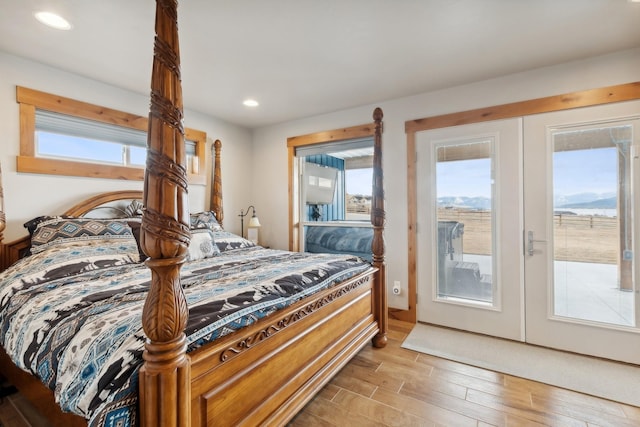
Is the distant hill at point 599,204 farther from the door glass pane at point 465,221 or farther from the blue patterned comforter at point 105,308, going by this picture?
the blue patterned comforter at point 105,308

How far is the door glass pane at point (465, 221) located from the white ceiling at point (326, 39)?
0.72 metres

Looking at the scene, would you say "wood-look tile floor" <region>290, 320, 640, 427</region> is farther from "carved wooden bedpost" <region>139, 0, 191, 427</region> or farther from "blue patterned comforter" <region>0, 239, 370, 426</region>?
"carved wooden bedpost" <region>139, 0, 191, 427</region>

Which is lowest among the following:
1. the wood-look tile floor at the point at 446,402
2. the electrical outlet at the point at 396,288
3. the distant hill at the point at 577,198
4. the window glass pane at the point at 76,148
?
the wood-look tile floor at the point at 446,402

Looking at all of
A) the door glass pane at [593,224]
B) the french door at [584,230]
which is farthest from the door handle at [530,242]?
the door glass pane at [593,224]

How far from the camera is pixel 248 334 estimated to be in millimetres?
1236

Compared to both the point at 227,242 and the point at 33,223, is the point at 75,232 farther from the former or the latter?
the point at 227,242

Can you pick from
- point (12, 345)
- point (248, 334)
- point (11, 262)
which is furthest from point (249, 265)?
point (11, 262)

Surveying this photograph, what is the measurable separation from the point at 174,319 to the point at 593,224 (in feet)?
10.1

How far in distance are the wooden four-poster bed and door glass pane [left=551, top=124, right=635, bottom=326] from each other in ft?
5.48

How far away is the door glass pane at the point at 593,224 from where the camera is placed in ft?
7.52

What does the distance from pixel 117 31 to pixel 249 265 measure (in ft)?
5.99

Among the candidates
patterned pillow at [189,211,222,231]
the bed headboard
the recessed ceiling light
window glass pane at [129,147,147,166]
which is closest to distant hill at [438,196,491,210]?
patterned pillow at [189,211,222,231]

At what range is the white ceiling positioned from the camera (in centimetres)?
176

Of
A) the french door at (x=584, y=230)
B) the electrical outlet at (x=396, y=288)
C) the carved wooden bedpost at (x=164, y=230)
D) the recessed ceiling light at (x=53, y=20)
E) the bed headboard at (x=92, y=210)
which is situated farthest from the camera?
the electrical outlet at (x=396, y=288)
